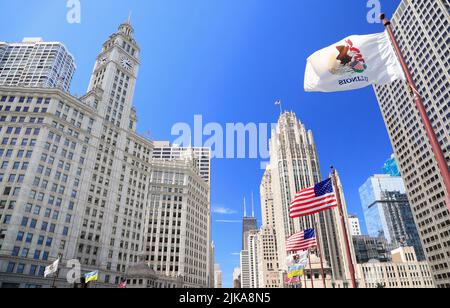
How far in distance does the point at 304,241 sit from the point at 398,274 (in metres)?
149

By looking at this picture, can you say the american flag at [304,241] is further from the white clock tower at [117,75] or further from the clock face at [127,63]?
the clock face at [127,63]

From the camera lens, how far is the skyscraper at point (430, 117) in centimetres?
10694

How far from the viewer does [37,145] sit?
68.2 m

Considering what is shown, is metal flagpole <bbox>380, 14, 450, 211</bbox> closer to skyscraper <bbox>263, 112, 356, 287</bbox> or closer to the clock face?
the clock face

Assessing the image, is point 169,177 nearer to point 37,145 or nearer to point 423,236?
point 37,145

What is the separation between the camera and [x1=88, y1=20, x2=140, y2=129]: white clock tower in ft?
306

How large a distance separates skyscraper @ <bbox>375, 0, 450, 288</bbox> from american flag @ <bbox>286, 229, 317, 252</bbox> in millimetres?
95416

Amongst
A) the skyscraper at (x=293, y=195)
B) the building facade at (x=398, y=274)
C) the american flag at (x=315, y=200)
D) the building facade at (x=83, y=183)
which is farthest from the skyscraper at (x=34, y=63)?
the building facade at (x=398, y=274)

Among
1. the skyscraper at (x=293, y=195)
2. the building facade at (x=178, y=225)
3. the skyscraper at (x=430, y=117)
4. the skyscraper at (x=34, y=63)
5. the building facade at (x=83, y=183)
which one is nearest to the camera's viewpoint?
the building facade at (x=83, y=183)

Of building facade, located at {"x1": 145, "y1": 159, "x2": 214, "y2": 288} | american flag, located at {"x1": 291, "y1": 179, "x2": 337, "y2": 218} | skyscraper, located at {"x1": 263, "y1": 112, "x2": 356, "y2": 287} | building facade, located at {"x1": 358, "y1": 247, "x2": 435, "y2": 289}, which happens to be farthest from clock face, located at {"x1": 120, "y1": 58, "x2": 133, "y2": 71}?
building facade, located at {"x1": 358, "y1": 247, "x2": 435, "y2": 289}

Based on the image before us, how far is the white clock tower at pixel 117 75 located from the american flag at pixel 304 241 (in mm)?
71682

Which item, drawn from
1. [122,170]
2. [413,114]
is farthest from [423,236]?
[122,170]

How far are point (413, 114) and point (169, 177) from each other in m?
109

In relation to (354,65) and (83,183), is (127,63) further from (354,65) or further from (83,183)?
(354,65)
